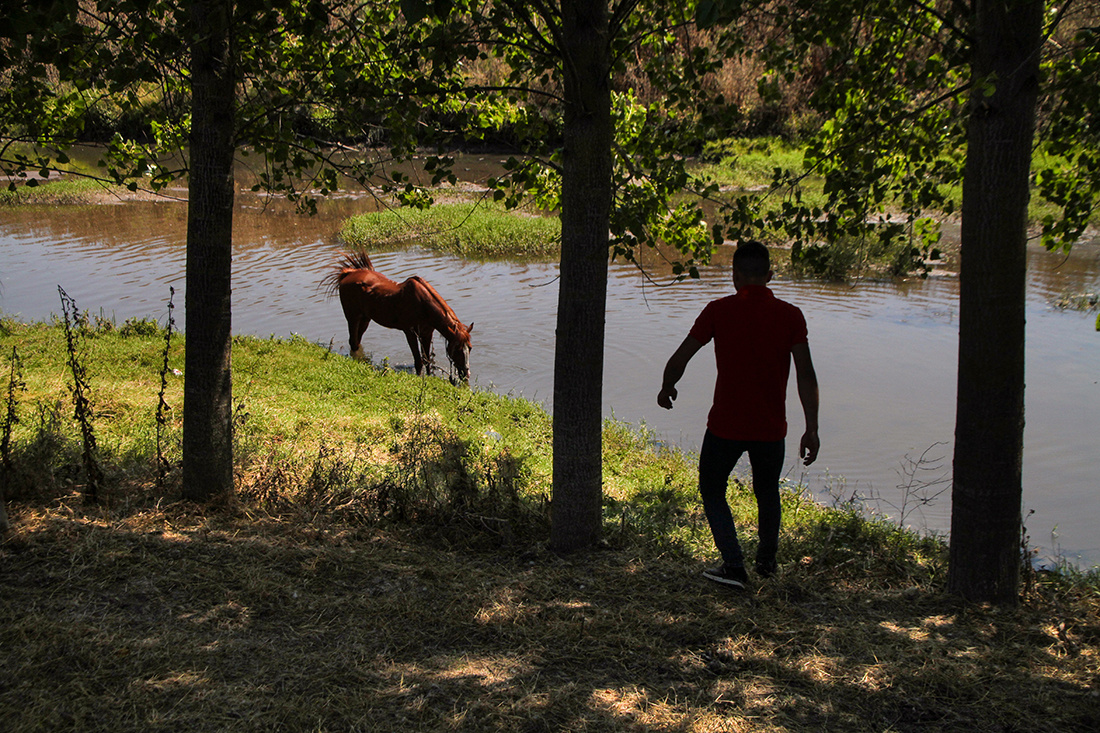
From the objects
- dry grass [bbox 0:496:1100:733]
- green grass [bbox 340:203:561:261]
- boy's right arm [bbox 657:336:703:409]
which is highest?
green grass [bbox 340:203:561:261]

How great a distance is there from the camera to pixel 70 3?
3078mm

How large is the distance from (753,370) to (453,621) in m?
1.96

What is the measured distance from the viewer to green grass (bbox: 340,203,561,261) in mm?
22062

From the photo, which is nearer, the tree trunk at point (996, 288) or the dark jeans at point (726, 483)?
the tree trunk at point (996, 288)

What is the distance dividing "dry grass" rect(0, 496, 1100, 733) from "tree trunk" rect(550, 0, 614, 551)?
1.86 ft

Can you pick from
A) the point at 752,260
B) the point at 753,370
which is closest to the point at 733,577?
the point at 753,370

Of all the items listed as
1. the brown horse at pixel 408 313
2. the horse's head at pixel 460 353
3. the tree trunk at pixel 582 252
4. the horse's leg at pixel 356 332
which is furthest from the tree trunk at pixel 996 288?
the horse's leg at pixel 356 332

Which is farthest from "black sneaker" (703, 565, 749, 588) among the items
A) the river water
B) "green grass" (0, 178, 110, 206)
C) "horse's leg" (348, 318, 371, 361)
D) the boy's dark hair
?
"green grass" (0, 178, 110, 206)

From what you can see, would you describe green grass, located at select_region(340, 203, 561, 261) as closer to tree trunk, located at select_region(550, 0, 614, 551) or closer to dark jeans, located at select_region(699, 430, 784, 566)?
tree trunk, located at select_region(550, 0, 614, 551)

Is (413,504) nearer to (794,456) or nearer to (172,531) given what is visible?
(172,531)

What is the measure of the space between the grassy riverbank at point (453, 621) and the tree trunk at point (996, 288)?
51 cm

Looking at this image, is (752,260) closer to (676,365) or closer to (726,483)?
(676,365)

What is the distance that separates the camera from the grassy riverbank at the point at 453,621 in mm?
3182

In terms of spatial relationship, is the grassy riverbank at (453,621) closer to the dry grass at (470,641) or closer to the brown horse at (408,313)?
the dry grass at (470,641)
